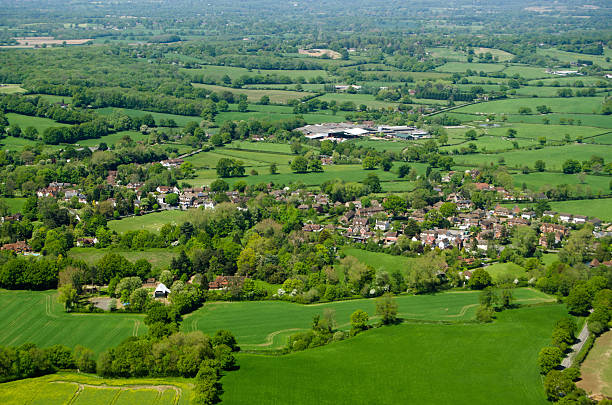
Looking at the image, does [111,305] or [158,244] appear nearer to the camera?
[111,305]

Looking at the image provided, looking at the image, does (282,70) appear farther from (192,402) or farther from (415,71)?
(192,402)

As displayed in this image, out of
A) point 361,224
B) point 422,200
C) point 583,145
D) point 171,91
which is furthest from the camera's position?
point 171,91

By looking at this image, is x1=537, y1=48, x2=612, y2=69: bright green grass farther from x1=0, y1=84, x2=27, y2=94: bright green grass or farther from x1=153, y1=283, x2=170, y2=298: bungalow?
x1=153, y1=283, x2=170, y2=298: bungalow

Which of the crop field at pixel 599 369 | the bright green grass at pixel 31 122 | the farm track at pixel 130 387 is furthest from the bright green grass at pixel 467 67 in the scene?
the farm track at pixel 130 387

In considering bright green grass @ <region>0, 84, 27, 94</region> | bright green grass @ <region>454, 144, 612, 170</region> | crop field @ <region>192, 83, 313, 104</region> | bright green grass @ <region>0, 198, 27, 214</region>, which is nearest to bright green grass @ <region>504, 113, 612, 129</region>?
bright green grass @ <region>454, 144, 612, 170</region>

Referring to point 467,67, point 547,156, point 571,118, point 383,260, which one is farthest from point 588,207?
point 467,67

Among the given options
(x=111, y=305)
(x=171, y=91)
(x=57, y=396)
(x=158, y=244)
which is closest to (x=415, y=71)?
(x=171, y=91)
